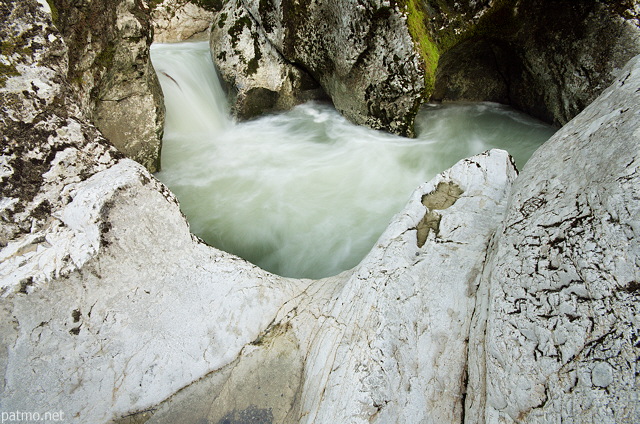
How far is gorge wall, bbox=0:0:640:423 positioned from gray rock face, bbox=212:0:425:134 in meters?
2.88

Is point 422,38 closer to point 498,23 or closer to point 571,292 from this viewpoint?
point 498,23

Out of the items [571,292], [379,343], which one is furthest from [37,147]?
[571,292]

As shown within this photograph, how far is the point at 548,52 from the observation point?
5465mm

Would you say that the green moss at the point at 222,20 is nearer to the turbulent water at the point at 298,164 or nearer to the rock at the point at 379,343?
the turbulent water at the point at 298,164

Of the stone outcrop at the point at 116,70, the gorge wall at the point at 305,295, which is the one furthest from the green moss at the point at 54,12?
the gorge wall at the point at 305,295

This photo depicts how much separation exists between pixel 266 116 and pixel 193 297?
4.71m

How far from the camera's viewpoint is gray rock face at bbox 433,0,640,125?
485 centimetres

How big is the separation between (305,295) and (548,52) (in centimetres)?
506

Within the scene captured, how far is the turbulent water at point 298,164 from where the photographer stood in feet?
15.0

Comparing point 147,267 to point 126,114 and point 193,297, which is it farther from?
point 126,114

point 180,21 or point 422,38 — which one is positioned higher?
point 180,21

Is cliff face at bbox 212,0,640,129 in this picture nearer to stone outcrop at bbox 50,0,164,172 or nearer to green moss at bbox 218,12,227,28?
green moss at bbox 218,12,227,28

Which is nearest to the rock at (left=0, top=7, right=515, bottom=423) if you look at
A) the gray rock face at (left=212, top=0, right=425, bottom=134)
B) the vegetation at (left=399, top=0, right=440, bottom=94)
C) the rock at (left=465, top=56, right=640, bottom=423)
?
the rock at (left=465, top=56, right=640, bottom=423)

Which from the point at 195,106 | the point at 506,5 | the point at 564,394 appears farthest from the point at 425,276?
the point at 195,106
